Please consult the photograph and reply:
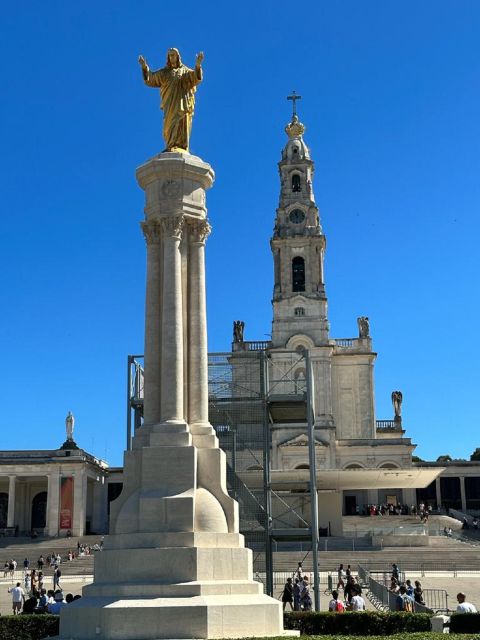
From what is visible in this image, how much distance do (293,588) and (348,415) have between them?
50912 mm

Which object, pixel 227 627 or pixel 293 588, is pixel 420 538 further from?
pixel 227 627

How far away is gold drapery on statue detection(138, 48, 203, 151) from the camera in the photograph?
68.3ft

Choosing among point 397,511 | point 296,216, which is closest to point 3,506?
point 397,511

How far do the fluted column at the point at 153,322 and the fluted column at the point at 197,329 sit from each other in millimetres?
732

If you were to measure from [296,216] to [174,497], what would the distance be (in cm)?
6432

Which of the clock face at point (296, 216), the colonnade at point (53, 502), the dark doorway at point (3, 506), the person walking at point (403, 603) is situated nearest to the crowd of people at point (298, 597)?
the person walking at point (403, 603)

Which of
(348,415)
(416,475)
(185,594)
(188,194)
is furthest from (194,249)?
(348,415)

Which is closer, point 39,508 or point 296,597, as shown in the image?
point 296,597

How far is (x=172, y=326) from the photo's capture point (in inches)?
756

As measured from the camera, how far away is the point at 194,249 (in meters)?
20.2

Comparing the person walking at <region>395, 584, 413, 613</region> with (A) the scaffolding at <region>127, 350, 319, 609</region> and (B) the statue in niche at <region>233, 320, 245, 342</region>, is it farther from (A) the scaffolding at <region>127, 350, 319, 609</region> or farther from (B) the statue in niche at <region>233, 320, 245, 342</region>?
(B) the statue in niche at <region>233, 320, 245, 342</region>

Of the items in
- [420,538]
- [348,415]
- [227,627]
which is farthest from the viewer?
[348,415]

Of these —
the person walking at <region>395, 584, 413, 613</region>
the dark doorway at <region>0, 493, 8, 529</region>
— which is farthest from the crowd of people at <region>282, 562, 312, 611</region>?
the dark doorway at <region>0, 493, 8, 529</region>

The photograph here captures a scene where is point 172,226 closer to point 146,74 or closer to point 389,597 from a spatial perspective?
point 146,74
